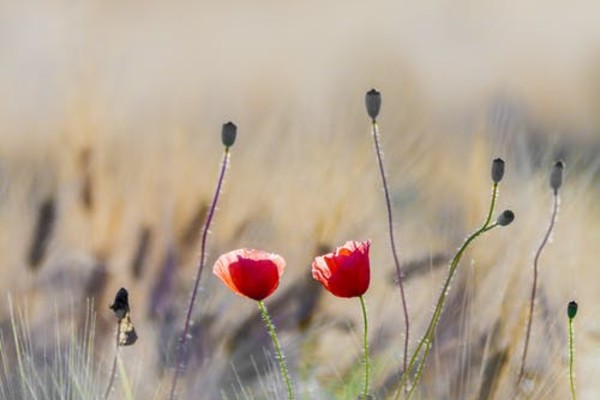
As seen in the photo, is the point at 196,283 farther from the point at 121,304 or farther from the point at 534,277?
the point at 534,277

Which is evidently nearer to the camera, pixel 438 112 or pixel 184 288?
pixel 184 288

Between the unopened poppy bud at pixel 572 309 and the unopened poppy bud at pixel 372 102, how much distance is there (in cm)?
9

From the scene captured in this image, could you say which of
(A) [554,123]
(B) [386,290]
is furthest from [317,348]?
(A) [554,123]

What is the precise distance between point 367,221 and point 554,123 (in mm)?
99

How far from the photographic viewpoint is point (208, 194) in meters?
0.57

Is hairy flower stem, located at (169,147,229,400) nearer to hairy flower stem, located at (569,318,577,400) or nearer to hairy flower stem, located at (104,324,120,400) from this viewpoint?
hairy flower stem, located at (104,324,120,400)

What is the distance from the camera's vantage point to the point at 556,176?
0.58m

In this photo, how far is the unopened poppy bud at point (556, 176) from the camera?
0.58 m

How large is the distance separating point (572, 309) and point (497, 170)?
0.05 meters

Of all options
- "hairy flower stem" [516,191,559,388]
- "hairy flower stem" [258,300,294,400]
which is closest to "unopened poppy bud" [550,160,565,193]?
"hairy flower stem" [516,191,559,388]

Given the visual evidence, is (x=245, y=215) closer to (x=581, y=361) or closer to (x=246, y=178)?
(x=246, y=178)

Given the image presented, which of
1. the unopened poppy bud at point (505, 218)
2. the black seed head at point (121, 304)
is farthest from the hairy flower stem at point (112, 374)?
the unopened poppy bud at point (505, 218)

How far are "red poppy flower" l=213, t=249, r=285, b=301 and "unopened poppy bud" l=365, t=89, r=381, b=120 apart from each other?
56 millimetres

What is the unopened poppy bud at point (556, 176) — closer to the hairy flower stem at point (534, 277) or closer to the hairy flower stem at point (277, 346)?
the hairy flower stem at point (534, 277)
